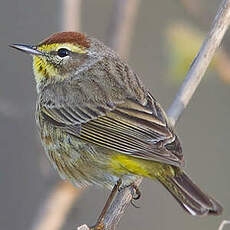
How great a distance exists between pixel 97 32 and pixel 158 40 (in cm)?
87

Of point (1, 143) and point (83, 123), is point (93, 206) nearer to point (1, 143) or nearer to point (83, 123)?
point (1, 143)

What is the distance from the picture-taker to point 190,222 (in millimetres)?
10492

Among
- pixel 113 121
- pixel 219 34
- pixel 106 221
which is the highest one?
pixel 219 34

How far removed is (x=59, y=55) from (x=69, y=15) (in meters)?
0.56

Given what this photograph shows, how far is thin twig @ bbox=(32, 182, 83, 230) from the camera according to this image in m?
7.44

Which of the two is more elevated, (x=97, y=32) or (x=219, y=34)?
(x=219, y=34)

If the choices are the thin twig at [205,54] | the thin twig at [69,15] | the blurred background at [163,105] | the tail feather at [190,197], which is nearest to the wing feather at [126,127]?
the tail feather at [190,197]

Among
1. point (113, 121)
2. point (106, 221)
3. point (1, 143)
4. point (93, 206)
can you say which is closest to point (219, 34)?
point (113, 121)

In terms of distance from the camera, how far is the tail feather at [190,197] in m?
6.06

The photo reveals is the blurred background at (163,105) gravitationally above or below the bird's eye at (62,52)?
below

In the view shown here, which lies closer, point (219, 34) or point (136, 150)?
point (136, 150)

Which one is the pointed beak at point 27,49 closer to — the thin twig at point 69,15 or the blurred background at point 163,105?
the thin twig at point 69,15

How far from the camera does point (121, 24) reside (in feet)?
25.3

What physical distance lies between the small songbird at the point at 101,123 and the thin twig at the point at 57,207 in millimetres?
669
